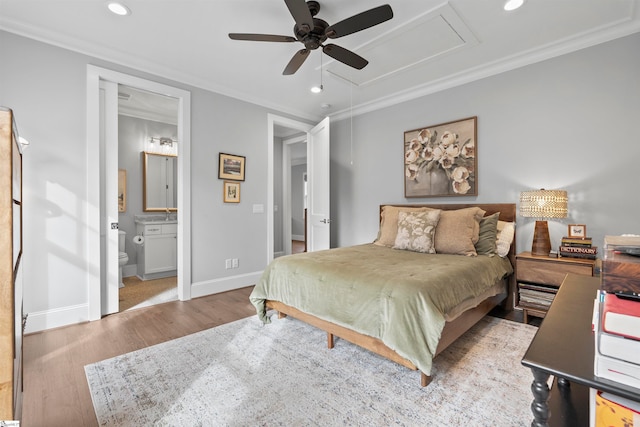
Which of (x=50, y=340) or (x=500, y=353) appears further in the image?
(x=50, y=340)

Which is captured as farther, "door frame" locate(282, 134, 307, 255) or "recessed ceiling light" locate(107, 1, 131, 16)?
"door frame" locate(282, 134, 307, 255)

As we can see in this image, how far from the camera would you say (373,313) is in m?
1.82

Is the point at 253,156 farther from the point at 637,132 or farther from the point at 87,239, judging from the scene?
the point at 637,132

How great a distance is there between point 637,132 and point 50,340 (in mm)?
5231

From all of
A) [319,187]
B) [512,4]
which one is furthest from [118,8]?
[512,4]

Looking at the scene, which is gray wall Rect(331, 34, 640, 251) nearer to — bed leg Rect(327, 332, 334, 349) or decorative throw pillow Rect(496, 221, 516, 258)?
decorative throw pillow Rect(496, 221, 516, 258)

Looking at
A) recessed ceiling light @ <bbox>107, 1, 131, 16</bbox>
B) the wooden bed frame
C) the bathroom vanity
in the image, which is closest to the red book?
the wooden bed frame

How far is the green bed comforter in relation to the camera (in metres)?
1.66

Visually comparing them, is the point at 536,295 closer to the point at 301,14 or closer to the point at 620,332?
the point at 620,332

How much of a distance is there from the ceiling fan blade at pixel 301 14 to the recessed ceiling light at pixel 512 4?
1533 mm

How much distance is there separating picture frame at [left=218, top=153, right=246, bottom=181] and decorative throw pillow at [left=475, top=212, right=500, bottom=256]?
299 cm

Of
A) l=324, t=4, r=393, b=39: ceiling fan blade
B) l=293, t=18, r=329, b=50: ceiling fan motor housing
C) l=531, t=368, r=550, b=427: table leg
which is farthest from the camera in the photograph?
l=293, t=18, r=329, b=50: ceiling fan motor housing

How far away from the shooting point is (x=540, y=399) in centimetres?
91

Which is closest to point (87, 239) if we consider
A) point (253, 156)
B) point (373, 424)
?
point (253, 156)
